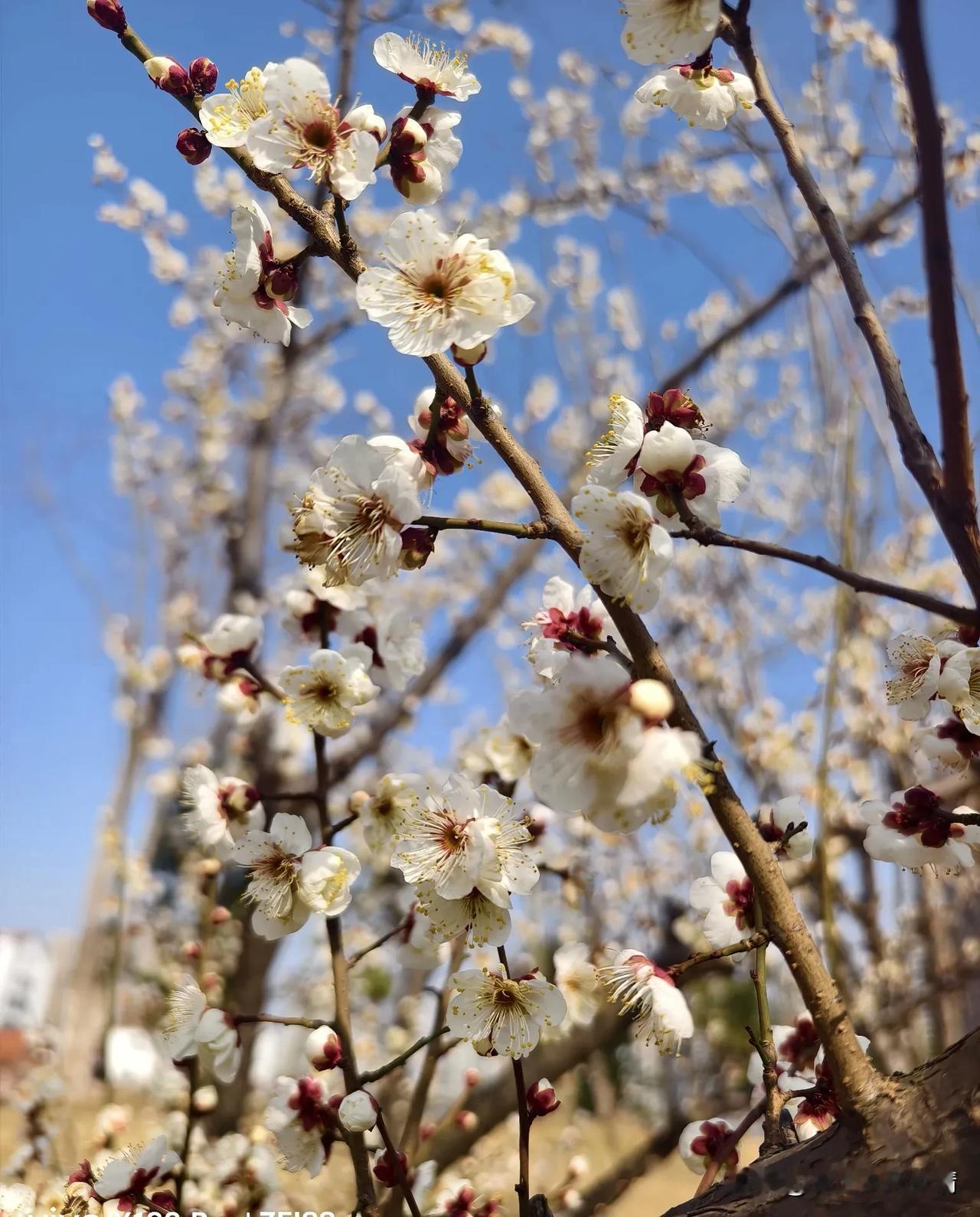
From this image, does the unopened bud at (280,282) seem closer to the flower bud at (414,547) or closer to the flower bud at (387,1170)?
the flower bud at (414,547)

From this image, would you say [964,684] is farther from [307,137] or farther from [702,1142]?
[307,137]

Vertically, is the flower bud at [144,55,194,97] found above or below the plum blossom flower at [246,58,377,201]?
above

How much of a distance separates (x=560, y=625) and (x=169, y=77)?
25.6 inches

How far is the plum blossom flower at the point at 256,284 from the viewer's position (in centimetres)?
80

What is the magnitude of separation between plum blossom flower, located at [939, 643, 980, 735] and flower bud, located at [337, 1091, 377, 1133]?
2.30 feet

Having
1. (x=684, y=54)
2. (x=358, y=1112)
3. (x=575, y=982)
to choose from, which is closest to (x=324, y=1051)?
(x=358, y=1112)

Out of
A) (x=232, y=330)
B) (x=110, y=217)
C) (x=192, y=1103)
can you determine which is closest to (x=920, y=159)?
(x=192, y=1103)

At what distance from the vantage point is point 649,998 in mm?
723

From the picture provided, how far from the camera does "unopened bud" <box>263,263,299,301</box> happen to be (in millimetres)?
813

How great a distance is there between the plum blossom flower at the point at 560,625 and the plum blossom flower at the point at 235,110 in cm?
52

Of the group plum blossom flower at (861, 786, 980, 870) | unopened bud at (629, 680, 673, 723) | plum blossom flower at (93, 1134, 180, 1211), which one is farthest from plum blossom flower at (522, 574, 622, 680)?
plum blossom flower at (93, 1134, 180, 1211)

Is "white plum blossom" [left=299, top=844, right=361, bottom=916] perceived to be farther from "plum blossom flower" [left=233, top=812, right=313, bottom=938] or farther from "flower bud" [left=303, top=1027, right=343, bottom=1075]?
"flower bud" [left=303, top=1027, right=343, bottom=1075]

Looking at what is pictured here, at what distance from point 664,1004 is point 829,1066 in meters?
0.13

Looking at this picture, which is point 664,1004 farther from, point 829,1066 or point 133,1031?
point 133,1031
